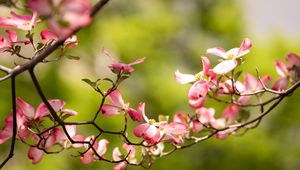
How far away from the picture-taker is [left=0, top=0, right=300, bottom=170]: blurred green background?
552 centimetres

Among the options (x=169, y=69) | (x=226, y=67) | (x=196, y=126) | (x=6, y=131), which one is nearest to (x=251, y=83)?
(x=196, y=126)

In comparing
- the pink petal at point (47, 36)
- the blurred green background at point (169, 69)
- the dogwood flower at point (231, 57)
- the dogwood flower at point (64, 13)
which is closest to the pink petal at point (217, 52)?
the dogwood flower at point (231, 57)

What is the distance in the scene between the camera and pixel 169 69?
6367 mm

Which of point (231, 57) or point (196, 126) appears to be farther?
point (196, 126)

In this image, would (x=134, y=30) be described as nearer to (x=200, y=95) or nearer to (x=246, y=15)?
(x=246, y=15)

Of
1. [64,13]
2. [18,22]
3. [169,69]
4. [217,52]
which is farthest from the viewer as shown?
[169,69]

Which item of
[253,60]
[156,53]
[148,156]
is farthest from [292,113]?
[148,156]

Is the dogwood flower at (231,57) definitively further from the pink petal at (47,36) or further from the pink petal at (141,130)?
the pink petal at (47,36)

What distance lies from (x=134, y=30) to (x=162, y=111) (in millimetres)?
1138

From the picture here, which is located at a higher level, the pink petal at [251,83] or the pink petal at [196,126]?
the pink petal at [251,83]

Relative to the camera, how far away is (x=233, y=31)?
6.70 m

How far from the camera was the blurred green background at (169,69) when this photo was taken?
18.1 ft

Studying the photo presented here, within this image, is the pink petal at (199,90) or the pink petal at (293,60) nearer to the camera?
the pink petal at (199,90)

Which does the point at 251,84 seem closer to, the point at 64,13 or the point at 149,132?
the point at 149,132
